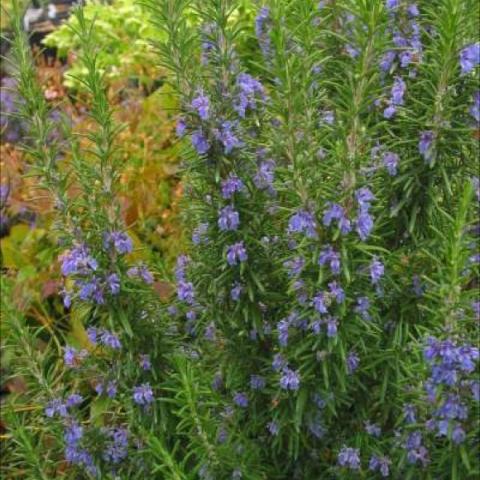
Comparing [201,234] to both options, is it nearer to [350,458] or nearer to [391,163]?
[391,163]

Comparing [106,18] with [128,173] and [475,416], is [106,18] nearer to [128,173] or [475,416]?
[128,173]

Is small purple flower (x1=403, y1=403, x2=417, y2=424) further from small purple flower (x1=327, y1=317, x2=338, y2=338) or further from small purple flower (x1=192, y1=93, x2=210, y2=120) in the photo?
small purple flower (x1=192, y1=93, x2=210, y2=120)

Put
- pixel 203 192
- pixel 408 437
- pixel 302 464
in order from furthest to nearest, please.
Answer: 1. pixel 302 464
2. pixel 203 192
3. pixel 408 437

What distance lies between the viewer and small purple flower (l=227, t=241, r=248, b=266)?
85.3 inches

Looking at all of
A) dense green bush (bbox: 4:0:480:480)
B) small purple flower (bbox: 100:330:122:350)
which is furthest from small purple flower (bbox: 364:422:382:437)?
small purple flower (bbox: 100:330:122:350)

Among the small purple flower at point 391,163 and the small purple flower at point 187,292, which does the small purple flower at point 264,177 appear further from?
the small purple flower at point 187,292

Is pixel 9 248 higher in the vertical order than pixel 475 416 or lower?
lower

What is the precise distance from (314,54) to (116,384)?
1156mm

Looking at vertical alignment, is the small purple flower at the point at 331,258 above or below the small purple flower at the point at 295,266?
above

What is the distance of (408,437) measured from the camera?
6.77ft

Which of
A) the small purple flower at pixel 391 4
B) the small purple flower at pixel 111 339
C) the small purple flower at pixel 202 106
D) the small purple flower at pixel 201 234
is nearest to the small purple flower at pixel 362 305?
the small purple flower at pixel 201 234

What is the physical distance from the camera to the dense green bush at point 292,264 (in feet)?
6.51

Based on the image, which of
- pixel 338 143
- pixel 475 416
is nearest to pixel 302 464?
pixel 475 416

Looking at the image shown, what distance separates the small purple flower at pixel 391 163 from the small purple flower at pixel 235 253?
17.3 inches
